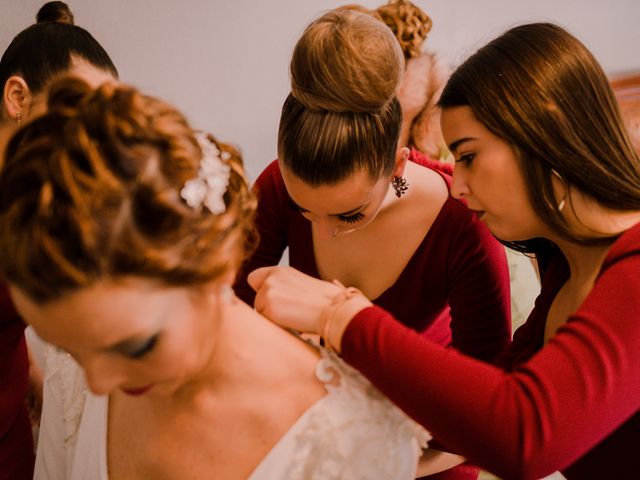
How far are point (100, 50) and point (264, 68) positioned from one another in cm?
80

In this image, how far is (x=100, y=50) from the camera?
1204 millimetres

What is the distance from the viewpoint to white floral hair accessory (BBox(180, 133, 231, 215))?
23.5 inches

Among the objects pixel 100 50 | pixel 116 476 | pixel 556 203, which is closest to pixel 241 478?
pixel 116 476

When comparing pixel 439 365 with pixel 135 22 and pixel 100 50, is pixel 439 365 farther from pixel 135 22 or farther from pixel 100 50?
pixel 135 22

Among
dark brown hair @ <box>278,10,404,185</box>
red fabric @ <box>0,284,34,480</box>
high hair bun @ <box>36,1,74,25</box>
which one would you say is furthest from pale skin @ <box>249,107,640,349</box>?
high hair bun @ <box>36,1,74,25</box>

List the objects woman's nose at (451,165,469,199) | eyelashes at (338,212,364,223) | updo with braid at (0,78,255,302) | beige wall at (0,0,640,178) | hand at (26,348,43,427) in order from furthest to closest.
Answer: beige wall at (0,0,640,178) → hand at (26,348,43,427) → eyelashes at (338,212,364,223) → woman's nose at (451,165,469,199) → updo with braid at (0,78,255,302)

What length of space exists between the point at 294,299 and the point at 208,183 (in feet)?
0.95

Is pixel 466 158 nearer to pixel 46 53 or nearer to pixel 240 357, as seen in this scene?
pixel 240 357

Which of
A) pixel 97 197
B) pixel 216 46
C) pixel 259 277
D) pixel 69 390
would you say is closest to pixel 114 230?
pixel 97 197

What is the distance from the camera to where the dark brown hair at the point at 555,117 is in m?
0.84

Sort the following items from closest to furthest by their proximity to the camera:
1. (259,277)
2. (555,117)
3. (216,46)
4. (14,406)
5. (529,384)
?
1. (529,384)
2. (555,117)
3. (259,277)
4. (14,406)
5. (216,46)

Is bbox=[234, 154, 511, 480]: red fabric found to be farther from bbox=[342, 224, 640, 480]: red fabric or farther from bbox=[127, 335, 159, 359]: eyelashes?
bbox=[127, 335, 159, 359]: eyelashes

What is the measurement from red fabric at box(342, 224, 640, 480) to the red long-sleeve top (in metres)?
0.38

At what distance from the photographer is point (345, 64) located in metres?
0.90
